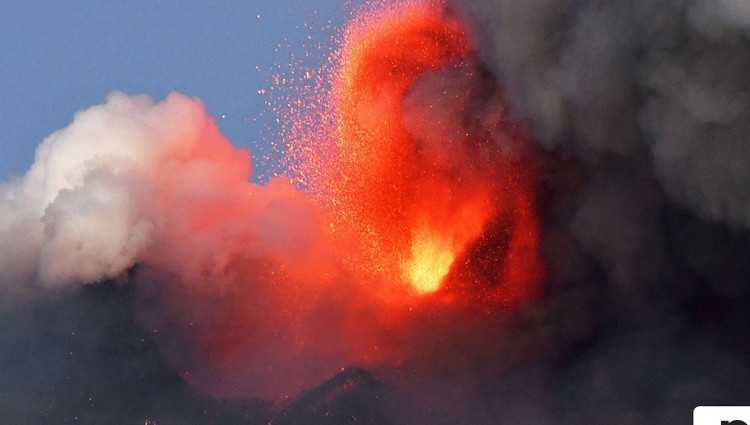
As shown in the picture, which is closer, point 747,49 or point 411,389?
point 747,49

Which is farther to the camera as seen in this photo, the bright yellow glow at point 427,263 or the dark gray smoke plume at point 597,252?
the bright yellow glow at point 427,263

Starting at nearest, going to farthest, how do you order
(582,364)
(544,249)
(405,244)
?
1. (582,364)
2. (544,249)
3. (405,244)

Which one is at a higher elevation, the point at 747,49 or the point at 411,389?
the point at 747,49

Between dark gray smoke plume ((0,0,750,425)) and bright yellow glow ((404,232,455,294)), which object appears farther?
bright yellow glow ((404,232,455,294))

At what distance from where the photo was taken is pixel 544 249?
2705 centimetres

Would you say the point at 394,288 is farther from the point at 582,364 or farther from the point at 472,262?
the point at 582,364

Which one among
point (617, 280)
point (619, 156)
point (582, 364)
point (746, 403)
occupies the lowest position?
point (746, 403)

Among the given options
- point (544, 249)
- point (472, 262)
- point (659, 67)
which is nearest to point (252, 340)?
point (472, 262)

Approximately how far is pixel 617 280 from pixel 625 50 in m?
4.87

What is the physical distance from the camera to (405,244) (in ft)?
96.4

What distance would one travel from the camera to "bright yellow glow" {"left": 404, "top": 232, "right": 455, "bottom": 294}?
92.9 ft

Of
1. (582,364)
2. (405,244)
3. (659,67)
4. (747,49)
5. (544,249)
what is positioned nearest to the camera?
(747,49)

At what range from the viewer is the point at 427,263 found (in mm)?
28875

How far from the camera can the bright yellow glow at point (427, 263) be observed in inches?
1115
